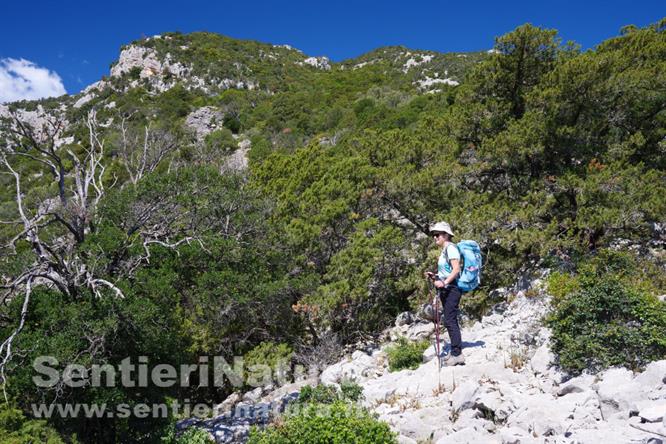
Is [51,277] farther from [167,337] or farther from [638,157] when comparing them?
[638,157]

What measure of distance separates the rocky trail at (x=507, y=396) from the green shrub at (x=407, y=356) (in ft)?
0.63

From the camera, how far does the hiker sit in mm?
5730

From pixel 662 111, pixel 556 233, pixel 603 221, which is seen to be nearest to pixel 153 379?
pixel 556 233

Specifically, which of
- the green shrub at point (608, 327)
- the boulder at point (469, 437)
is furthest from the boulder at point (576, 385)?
the boulder at point (469, 437)

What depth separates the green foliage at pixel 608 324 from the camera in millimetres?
5062

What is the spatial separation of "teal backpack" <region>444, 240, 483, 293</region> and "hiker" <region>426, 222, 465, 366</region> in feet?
0.26

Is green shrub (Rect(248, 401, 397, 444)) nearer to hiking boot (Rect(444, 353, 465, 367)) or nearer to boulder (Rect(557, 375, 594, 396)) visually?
hiking boot (Rect(444, 353, 465, 367))

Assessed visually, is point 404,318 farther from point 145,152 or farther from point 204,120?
→ point 204,120

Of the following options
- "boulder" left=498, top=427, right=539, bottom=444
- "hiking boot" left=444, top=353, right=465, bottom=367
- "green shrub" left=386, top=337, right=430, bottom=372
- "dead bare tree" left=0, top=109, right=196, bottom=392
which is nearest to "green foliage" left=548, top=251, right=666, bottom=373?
"hiking boot" left=444, top=353, right=465, bottom=367

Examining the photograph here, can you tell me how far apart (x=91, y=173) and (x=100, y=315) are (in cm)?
304

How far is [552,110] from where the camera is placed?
30.1 ft

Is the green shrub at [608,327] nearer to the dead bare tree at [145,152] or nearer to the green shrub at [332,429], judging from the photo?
the green shrub at [332,429]

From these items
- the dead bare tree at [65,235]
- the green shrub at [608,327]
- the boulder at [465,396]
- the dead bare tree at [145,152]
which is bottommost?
the boulder at [465,396]

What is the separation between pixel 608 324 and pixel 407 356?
305 centimetres
